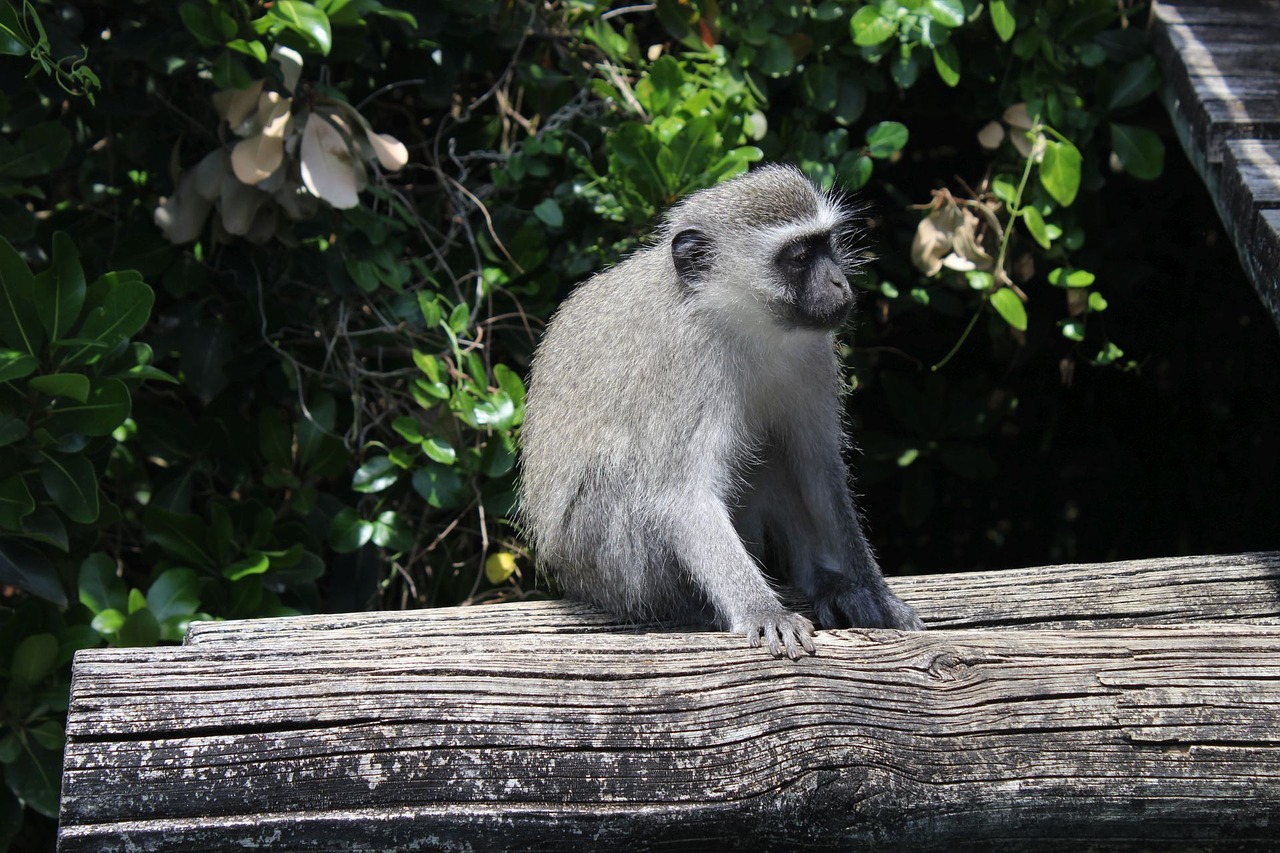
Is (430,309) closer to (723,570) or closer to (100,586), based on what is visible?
(100,586)

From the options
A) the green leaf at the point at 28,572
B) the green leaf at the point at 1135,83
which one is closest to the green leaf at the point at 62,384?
the green leaf at the point at 28,572

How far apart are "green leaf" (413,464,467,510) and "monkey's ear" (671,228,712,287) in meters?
1.04

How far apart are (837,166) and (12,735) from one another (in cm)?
313

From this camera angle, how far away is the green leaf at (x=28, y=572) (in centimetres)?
346

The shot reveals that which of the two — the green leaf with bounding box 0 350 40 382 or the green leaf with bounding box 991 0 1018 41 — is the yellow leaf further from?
the green leaf with bounding box 991 0 1018 41

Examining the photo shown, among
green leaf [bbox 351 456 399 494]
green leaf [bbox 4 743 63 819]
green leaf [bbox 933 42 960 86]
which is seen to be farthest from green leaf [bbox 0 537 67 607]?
green leaf [bbox 933 42 960 86]

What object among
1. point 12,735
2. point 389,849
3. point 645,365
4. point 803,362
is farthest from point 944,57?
point 12,735

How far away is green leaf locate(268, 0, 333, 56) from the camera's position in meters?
3.46

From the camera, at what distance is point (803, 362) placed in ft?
12.0

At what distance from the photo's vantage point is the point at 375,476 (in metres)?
4.04

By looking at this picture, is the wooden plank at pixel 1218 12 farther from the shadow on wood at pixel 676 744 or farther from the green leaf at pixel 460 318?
the shadow on wood at pixel 676 744

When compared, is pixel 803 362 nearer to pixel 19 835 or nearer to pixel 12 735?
pixel 12 735

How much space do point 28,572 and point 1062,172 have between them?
3438 millimetres

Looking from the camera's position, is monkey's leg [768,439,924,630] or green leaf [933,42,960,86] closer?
monkey's leg [768,439,924,630]
